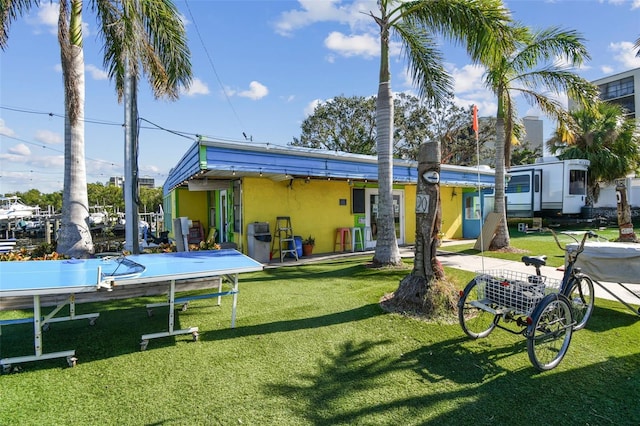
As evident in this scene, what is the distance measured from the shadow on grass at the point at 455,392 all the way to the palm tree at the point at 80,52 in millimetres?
6415

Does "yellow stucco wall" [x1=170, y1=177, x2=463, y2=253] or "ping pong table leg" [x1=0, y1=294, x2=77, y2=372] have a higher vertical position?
"yellow stucco wall" [x1=170, y1=177, x2=463, y2=253]

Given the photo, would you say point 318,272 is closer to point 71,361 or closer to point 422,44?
point 71,361

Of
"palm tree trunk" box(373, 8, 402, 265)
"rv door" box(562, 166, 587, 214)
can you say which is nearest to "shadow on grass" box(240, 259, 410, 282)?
"palm tree trunk" box(373, 8, 402, 265)

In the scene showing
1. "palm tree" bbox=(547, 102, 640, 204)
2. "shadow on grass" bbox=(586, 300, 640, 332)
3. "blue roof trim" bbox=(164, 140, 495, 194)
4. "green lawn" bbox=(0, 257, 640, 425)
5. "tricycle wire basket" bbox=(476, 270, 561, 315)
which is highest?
"palm tree" bbox=(547, 102, 640, 204)

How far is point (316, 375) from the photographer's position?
3309mm

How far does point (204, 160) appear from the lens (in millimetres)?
7715

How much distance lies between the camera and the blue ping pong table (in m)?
3.17


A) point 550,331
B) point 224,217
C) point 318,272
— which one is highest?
point 224,217

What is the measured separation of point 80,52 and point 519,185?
20616mm

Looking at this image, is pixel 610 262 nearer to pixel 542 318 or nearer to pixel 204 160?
pixel 542 318

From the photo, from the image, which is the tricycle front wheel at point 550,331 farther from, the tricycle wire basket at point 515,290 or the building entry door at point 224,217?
the building entry door at point 224,217

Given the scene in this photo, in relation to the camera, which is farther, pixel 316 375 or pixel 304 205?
pixel 304 205

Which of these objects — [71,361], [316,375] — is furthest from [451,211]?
[71,361]

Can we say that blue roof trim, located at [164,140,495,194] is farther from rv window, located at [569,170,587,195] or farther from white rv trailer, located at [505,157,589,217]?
rv window, located at [569,170,587,195]
